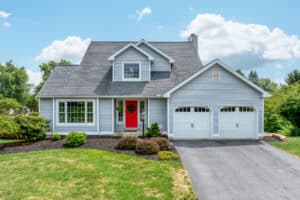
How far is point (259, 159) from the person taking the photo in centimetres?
949

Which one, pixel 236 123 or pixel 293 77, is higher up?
pixel 293 77

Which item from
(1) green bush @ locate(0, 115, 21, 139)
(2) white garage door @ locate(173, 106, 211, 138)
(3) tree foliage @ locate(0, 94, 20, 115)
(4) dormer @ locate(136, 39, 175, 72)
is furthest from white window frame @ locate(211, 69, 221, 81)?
(3) tree foliage @ locate(0, 94, 20, 115)

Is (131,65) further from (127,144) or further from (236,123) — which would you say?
(236,123)

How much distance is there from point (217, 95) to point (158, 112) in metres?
4.06

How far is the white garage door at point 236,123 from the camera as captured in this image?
541 inches

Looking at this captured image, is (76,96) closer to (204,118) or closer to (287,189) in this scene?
(204,118)

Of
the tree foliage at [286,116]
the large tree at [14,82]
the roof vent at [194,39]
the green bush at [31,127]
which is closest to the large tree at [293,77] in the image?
the tree foliage at [286,116]

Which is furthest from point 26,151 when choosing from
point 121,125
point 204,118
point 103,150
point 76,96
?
point 204,118

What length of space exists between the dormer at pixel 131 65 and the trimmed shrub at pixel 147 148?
264 inches

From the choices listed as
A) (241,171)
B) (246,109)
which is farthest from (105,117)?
(241,171)

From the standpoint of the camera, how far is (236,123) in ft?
45.2

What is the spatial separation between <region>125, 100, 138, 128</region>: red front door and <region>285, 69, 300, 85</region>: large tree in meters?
38.4

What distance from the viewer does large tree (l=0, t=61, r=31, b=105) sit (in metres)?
45.6

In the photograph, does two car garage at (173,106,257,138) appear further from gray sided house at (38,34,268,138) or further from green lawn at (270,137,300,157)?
green lawn at (270,137,300,157)
